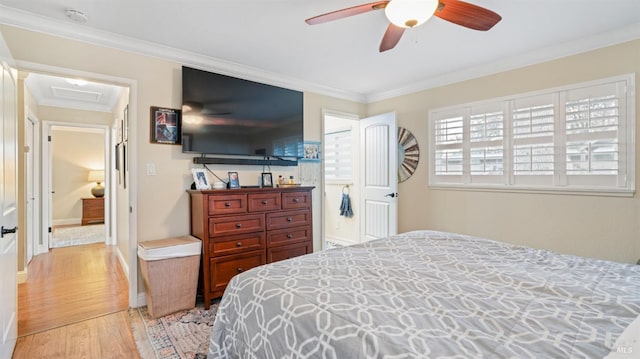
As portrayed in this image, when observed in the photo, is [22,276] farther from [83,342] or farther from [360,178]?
[360,178]

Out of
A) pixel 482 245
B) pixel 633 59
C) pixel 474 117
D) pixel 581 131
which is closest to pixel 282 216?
pixel 482 245

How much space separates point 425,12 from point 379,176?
9.05 ft

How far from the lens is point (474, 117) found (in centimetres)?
354

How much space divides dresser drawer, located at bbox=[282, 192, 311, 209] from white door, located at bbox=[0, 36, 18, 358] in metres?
Result: 2.07

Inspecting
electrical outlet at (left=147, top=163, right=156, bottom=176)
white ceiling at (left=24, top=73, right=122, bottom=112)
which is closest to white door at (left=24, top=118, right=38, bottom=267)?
white ceiling at (left=24, top=73, right=122, bottom=112)

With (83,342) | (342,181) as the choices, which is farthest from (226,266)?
(342,181)

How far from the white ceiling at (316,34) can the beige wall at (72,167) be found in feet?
19.0

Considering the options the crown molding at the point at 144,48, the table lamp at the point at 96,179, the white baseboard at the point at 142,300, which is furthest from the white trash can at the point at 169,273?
the table lamp at the point at 96,179

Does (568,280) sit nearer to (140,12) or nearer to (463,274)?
(463,274)

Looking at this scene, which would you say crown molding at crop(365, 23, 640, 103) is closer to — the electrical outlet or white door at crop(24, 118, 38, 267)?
the electrical outlet

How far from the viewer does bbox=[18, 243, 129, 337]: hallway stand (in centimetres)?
261

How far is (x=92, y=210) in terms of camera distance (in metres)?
7.42

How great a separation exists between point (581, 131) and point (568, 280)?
2.17 metres

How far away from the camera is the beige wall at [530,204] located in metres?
2.64
